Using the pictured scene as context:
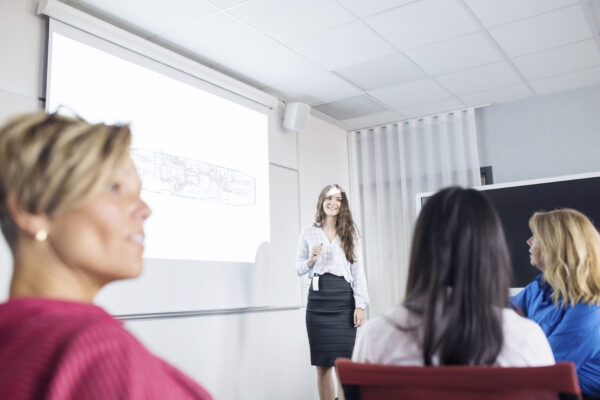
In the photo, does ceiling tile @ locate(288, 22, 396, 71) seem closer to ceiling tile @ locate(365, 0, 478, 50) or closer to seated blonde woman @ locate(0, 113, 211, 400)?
ceiling tile @ locate(365, 0, 478, 50)

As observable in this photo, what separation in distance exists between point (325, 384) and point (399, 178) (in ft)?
7.95

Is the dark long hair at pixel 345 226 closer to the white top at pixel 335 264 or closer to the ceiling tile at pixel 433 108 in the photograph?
the white top at pixel 335 264

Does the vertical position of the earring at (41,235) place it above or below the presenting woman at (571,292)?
above

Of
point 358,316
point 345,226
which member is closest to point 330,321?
point 358,316

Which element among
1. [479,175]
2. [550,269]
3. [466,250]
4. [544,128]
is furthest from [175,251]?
[544,128]

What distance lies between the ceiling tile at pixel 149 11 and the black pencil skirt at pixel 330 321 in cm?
191

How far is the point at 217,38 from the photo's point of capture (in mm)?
3338

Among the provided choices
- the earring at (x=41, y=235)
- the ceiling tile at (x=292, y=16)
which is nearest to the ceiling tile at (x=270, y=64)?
the ceiling tile at (x=292, y=16)

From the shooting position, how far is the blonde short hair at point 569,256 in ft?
5.99

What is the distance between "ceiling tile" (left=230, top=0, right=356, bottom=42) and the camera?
296 cm

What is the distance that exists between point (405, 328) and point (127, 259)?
635mm

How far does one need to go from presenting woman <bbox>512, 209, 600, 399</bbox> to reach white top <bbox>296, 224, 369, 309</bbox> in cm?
161

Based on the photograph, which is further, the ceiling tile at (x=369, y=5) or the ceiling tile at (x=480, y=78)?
the ceiling tile at (x=480, y=78)

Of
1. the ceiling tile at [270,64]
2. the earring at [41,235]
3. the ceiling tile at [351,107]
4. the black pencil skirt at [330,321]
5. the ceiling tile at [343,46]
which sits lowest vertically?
the black pencil skirt at [330,321]
